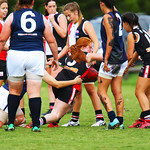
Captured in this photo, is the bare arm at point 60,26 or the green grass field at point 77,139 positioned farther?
the bare arm at point 60,26

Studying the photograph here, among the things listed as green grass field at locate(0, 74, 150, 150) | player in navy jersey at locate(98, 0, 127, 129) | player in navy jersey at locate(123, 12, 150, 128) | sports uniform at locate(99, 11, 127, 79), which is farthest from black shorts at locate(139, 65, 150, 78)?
green grass field at locate(0, 74, 150, 150)

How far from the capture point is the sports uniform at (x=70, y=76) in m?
7.16

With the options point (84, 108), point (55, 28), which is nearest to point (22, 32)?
point (55, 28)

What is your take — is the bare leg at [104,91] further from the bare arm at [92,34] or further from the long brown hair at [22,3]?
the long brown hair at [22,3]

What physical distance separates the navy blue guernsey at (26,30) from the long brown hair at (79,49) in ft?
3.78

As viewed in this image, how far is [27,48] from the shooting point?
20.6 ft

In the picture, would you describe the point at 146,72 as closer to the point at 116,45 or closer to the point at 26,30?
the point at 116,45

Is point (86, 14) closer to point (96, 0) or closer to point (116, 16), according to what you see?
point (96, 0)

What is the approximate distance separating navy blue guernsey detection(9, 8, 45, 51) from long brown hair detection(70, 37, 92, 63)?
3.78ft

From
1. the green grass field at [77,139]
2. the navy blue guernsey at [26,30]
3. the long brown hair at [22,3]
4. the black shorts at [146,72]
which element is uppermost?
the long brown hair at [22,3]

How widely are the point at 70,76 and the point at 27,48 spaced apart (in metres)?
1.28

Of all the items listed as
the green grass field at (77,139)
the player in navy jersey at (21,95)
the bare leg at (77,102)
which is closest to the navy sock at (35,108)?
the green grass field at (77,139)

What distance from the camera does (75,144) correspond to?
5480 millimetres

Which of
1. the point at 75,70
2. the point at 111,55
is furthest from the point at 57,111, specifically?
the point at 111,55
